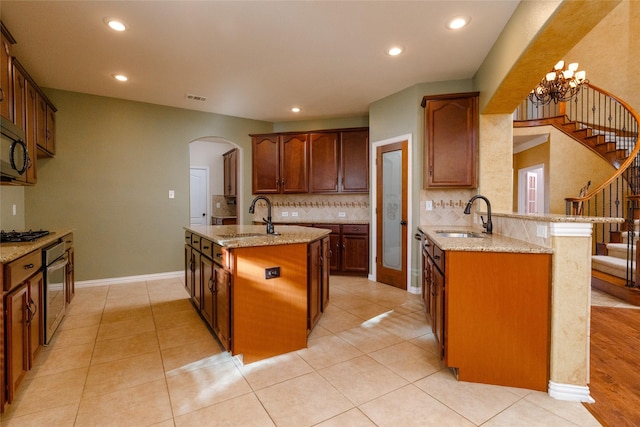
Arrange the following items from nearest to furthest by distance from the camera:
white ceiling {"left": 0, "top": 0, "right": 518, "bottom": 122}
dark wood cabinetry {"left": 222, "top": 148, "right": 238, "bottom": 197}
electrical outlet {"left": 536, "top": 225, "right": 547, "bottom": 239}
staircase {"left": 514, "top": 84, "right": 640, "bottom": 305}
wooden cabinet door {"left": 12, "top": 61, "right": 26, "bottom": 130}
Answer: electrical outlet {"left": 536, "top": 225, "right": 547, "bottom": 239}, white ceiling {"left": 0, "top": 0, "right": 518, "bottom": 122}, wooden cabinet door {"left": 12, "top": 61, "right": 26, "bottom": 130}, staircase {"left": 514, "top": 84, "right": 640, "bottom": 305}, dark wood cabinetry {"left": 222, "top": 148, "right": 238, "bottom": 197}

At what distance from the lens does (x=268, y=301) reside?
2232 millimetres

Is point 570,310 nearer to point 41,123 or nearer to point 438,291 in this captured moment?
point 438,291

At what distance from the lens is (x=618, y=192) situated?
18.7 ft

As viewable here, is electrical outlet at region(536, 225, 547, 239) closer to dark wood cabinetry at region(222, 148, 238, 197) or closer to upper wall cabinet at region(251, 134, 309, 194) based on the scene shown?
upper wall cabinet at region(251, 134, 309, 194)

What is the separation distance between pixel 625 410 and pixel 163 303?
155 inches

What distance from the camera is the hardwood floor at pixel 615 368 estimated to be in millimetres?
1660

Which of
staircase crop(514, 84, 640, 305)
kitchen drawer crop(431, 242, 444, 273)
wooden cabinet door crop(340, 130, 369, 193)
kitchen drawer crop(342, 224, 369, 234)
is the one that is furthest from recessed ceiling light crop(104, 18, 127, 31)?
staircase crop(514, 84, 640, 305)

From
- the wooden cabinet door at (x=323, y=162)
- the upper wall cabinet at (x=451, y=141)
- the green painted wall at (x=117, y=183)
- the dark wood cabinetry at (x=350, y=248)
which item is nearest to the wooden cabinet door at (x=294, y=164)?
the wooden cabinet door at (x=323, y=162)

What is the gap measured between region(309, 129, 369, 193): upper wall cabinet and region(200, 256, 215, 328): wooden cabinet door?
271cm

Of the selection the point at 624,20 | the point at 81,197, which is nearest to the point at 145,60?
the point at 81,197

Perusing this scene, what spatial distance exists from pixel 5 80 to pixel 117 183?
2030 millimetres

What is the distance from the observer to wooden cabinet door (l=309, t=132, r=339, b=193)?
5.02 meters

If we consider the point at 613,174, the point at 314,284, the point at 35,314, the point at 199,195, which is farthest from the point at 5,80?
the point at 613,174

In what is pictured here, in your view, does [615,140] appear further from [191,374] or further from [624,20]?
[191,374]
